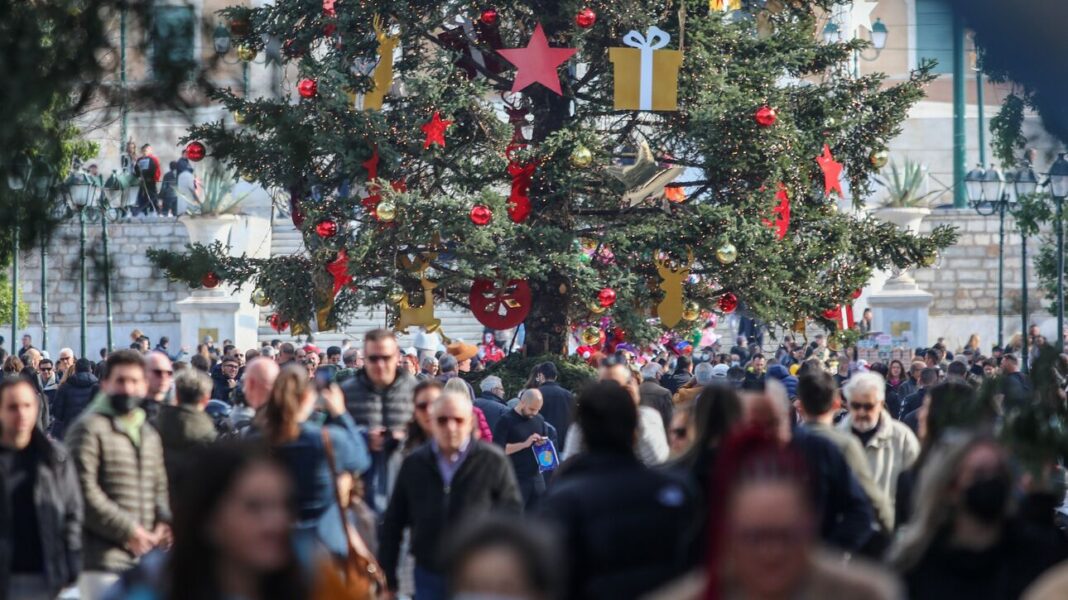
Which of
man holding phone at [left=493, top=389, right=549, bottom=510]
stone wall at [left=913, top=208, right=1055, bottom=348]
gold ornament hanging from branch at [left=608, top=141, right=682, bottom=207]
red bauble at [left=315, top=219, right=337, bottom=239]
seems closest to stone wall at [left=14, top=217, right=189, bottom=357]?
stone wall at [left=913, top=208, right=1055, bottom=348]

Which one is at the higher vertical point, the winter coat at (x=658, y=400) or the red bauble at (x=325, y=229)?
the red bauble at (x=325, y=229)

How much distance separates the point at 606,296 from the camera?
19.8 meters

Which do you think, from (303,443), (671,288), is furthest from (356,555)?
(671,288)

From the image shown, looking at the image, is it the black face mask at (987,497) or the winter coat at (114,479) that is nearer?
the black face mask at (987,497)

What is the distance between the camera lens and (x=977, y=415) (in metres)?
6.17

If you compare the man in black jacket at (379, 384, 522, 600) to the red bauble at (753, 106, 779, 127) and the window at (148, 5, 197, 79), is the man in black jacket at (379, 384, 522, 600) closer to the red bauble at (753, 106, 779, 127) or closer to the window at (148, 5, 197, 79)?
the window at (148, 5, 197, 79)

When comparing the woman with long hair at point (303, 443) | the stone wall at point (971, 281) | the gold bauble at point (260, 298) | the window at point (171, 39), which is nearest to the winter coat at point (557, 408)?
the woman with long hair at point (303, 443)

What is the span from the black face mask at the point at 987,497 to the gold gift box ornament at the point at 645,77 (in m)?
14.0

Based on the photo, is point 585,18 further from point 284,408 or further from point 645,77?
point 284,408

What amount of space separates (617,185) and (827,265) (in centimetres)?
232

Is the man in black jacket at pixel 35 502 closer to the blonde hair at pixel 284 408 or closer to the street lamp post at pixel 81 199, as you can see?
the street lamp post at pixel 81 199

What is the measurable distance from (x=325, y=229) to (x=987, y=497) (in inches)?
599

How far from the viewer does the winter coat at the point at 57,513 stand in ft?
24.8

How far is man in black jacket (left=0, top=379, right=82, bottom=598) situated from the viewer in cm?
750
